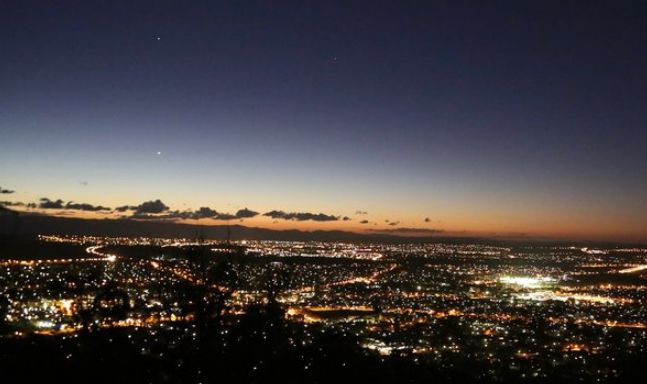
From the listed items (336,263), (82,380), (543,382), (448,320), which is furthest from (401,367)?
(336,263)

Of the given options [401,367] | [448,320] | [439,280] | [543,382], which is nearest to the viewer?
[401,367]

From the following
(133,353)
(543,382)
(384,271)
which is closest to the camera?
(133,353)

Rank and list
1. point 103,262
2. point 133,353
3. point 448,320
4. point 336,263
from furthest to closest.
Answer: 1. point 336,263
2. point 103,262
3. point 448,320
4. point 133,353

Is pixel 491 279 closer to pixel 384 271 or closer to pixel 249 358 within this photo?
pixel 384 271

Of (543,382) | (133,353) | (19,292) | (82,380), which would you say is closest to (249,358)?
(133,353)

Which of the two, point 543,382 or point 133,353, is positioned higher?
point 133,353

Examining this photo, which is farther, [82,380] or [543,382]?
[543,382]

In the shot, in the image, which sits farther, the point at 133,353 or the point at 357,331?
the point at 357,331

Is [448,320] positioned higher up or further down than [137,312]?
further down

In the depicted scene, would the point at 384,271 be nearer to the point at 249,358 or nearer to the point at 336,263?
the point at 336,263
